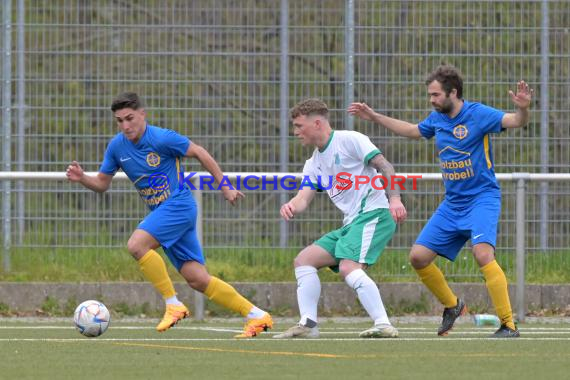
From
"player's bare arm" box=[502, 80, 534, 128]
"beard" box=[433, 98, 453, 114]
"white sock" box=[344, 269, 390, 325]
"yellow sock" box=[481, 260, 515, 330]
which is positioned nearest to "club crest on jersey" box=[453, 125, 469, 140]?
"beard" box=[433, 98, 453, 114]

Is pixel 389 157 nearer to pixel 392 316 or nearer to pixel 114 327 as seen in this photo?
pixel 392 316

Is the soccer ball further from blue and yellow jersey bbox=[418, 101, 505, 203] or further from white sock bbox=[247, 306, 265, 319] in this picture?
blue and yellow jersey bbox=[418, 101, 505, 203]

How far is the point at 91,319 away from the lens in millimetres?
10180

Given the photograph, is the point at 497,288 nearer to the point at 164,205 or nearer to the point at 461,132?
the point at 461,132

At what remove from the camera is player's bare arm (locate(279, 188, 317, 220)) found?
1016cm

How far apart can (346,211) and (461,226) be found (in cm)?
78

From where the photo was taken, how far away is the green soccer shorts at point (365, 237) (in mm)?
10297

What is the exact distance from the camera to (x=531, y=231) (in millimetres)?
14320

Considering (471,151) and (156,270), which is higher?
(471,151)

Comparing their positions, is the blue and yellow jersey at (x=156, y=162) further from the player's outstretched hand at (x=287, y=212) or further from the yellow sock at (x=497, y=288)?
the yellow sock at (x=497, y=288)

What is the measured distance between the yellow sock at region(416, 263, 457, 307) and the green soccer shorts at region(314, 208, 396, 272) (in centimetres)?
51

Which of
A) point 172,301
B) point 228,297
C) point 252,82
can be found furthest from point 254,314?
point 252,82
